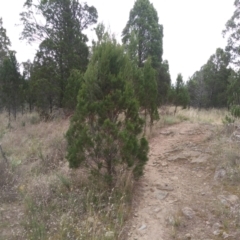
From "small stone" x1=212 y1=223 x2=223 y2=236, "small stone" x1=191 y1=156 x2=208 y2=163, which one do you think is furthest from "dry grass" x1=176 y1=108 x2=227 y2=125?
"small stone" x1=212 y1=223 x2=223 y2=236

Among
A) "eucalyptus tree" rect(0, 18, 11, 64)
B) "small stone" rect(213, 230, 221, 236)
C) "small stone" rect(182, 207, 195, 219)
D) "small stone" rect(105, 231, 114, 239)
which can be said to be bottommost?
"small stone" rect(105, 231, 114, 239)

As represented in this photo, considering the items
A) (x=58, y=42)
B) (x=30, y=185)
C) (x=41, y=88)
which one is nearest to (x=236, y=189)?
(x=30, y=185)

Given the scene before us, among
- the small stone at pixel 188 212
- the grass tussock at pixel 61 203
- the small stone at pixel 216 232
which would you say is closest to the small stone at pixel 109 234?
the grass tussock at pixel 61 203

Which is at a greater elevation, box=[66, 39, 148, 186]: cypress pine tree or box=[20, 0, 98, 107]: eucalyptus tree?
box=[20, 0, 98, 107]: eucalyptus tree

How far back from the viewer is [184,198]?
4105 mm

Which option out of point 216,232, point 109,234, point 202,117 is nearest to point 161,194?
point 216,232

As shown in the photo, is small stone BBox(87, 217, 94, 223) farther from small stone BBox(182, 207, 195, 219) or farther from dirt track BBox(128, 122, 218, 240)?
small stone BBox(182, 207, 195, 219)

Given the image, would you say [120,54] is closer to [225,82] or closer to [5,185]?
[5,185]

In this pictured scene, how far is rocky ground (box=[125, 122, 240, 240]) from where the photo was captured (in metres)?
3.36

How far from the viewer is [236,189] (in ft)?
13.5

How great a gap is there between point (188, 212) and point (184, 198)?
421 millimetres

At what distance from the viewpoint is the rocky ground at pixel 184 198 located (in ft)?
11.0

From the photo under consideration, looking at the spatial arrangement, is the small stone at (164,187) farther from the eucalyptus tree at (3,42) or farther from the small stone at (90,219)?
the eucalyptus tree at (3,42)

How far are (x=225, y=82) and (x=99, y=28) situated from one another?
17.5 meters
